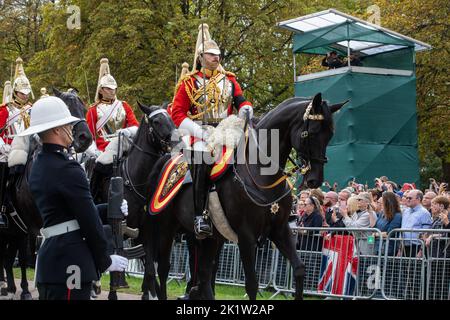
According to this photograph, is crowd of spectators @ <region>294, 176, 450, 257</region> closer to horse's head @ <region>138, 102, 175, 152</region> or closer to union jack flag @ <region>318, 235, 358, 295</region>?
union jack flag @ <region>318, 235, 358, 295</region>

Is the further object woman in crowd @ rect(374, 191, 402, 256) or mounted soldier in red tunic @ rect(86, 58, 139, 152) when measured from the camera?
mounted soldier in red tunic @ rect(86, 58, 139, 152)

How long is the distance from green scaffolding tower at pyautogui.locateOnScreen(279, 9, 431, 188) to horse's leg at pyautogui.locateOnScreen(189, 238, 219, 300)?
41.9 ft

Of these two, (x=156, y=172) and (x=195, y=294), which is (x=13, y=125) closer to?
(x=156, y=172)

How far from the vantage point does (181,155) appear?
442 inches

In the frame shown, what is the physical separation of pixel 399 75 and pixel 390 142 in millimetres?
1931

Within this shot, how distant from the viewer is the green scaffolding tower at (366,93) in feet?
76.0

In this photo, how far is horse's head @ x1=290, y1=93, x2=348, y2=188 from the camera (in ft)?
28.7

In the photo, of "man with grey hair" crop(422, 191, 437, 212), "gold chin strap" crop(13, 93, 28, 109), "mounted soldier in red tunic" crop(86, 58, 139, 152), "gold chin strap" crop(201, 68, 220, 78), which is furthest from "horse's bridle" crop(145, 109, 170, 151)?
"man with grey hair" crop(422, 191, 437, 212)

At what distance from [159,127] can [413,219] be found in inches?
145

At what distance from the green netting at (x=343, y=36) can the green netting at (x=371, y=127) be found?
0.97m

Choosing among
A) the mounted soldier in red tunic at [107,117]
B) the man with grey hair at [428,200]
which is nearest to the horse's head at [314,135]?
the mounted soldier in red tunic at [107,117]

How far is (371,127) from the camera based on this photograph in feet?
77.8

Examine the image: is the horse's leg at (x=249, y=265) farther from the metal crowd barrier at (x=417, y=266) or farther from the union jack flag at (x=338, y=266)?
the union jack flag at (x=338, y=266)
